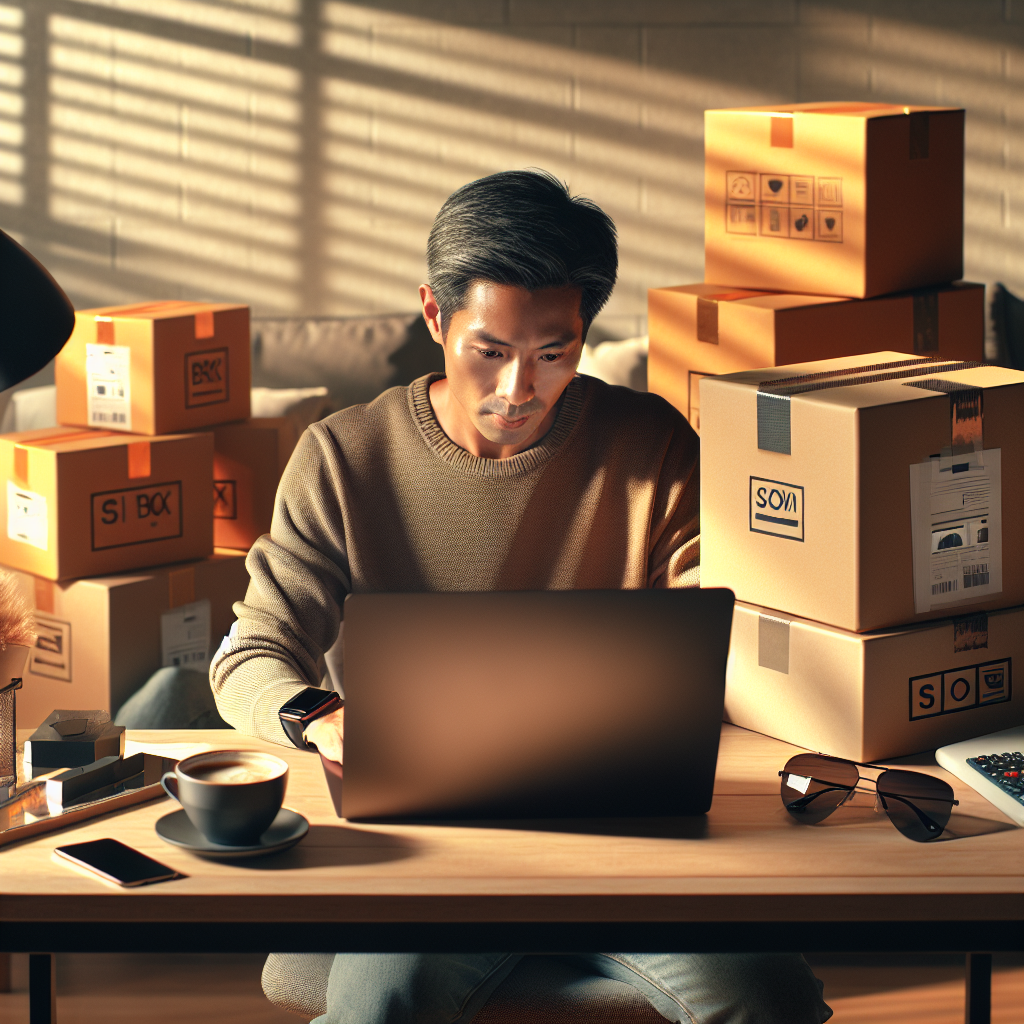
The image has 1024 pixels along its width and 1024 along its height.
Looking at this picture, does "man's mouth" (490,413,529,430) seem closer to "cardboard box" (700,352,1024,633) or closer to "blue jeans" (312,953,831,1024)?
"cardboard box" (700,352,1024,633)

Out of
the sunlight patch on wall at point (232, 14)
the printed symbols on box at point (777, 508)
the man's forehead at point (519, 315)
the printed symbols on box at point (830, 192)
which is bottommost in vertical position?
the printed symbols on box at point (777, 508)

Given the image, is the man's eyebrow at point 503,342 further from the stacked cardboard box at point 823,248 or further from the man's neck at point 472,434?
the stacked cardboard box at point 823,248

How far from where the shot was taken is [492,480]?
1610 millimetres

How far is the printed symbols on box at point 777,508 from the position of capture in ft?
4.20

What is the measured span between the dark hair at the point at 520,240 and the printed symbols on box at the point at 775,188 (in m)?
0.54

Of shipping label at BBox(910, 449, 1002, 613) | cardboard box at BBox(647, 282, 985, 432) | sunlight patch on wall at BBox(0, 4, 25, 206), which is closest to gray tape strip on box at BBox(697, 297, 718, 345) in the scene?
cardboard box at BBox(647, 282, 985, 432)

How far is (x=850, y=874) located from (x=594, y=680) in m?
0.25

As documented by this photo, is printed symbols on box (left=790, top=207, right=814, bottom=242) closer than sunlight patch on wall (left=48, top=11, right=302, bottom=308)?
Yes

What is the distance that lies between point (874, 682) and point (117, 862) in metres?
0.69

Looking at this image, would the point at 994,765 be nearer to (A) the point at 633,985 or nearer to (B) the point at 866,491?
(B) the point at 866,491

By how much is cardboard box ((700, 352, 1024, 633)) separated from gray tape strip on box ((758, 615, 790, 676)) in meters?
0.02

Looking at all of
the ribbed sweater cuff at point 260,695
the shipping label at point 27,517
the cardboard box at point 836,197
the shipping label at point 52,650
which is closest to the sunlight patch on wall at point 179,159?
the shipping label at point 27,517

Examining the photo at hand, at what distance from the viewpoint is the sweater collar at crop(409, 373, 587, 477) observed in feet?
5.28

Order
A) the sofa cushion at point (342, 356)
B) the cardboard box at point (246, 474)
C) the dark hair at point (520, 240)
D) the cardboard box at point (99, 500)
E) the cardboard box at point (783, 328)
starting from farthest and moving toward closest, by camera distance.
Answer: the sofa cushion at point (342, 356) < the cardboard box at point (246, 474) < the cardboard box at point (99, 500) < the cardboard box at point (783, 328) < the dark hair at point (520, 240)
